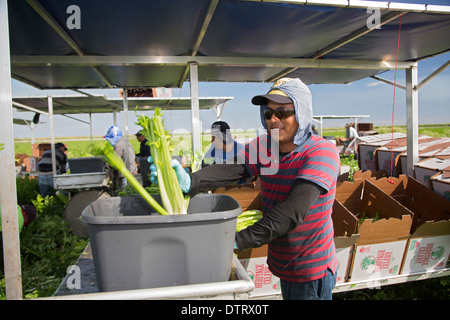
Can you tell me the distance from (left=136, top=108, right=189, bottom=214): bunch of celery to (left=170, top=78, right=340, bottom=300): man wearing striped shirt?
17cm

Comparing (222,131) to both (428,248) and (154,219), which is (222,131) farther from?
(154,219)

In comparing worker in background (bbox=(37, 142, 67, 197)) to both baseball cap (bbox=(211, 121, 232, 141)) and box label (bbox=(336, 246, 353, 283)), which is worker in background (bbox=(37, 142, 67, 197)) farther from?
box label (bbox=(336, 246, 353, 283))

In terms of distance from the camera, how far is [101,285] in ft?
3.72

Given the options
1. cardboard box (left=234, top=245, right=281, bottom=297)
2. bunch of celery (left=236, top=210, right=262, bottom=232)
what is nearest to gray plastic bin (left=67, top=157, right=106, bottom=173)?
bunch of celery (left=236, top=210, right=262, bottom=232)

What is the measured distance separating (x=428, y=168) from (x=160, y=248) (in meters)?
4.36

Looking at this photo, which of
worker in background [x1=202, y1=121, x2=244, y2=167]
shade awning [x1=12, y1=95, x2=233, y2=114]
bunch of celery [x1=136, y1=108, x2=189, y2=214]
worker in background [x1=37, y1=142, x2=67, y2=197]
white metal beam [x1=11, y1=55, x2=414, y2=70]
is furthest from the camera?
shade awning [x1=12, y1=95, x2=233, y2=114]

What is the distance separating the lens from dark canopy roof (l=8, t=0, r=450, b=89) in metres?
2.42

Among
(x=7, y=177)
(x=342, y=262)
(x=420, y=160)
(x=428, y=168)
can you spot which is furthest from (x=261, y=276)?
(x=420, y=160)

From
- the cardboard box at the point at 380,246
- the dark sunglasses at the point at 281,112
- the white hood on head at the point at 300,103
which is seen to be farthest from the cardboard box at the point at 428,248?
the dark sunglasses at the point at 281,112

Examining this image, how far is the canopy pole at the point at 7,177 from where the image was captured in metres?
Result: 1.53

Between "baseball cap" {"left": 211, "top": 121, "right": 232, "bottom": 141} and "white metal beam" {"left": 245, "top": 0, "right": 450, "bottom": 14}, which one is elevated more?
"white metal beam" {"left": 245, "top": 0, "right": 450, "bottom": 14}

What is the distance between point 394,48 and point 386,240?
8.42 feet
